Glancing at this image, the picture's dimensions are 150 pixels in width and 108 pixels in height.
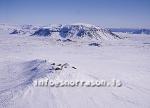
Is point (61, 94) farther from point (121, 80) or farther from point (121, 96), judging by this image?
point (121, 80)

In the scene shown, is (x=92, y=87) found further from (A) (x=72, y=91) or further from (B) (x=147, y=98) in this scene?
(B) (x=147, y=98)

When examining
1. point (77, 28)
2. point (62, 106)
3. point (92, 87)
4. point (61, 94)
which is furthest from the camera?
point (77, 28)

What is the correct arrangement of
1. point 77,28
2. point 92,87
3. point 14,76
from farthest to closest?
1. point 77,28
2. point 14,76
3. point 92,87

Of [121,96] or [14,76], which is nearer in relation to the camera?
[121,96]

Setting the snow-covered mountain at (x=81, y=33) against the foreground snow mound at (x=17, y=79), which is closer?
the foreground snow mound at (x=17, y=79)

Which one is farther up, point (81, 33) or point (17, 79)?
point (17, 79)

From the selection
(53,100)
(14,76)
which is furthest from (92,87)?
(14,76)

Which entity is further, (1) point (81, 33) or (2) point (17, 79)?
(1) point (81, 33)

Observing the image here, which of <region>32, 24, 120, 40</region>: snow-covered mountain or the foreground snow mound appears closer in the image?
the foreground snow mound

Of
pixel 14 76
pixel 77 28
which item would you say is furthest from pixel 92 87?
pixel 77 28
